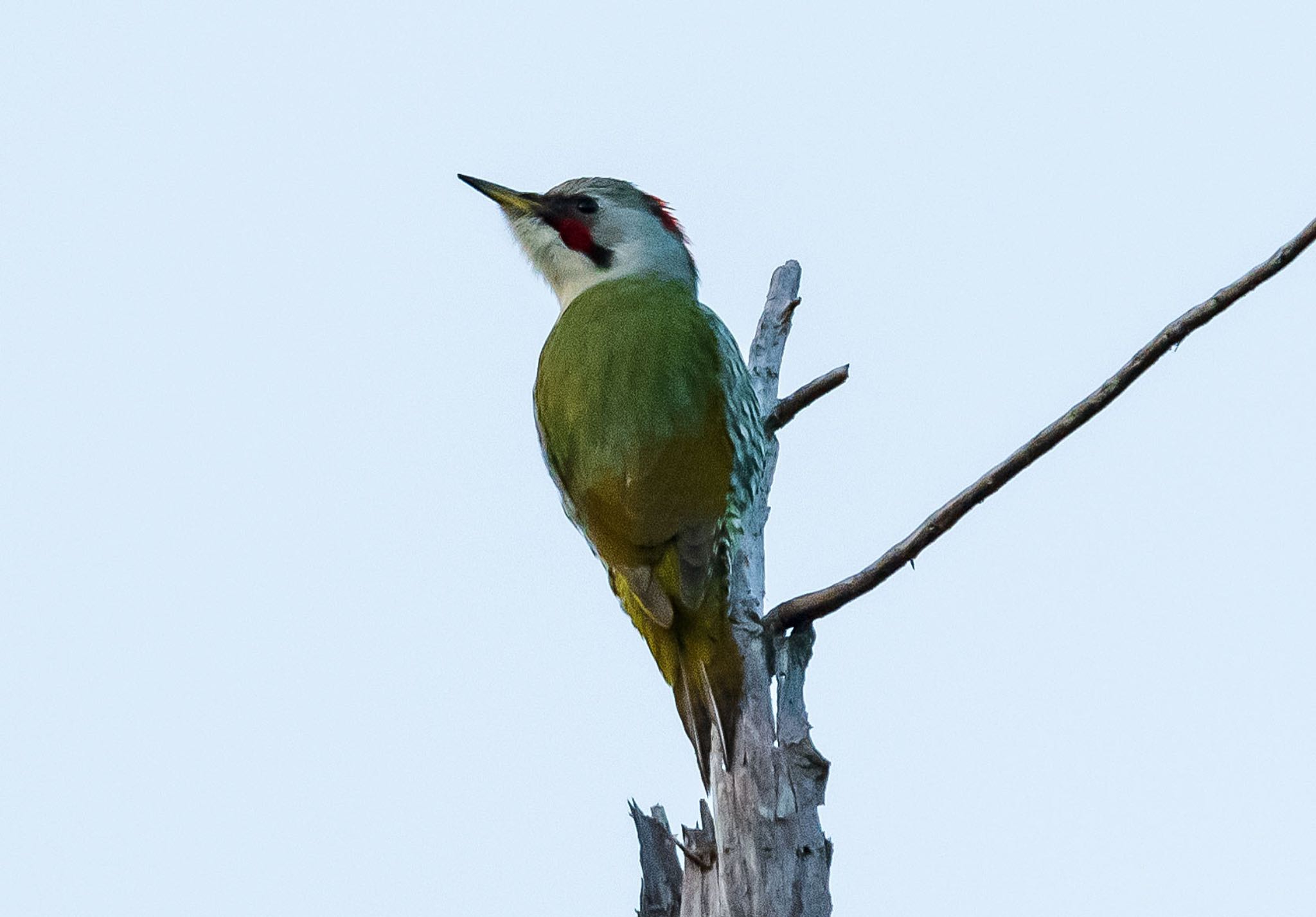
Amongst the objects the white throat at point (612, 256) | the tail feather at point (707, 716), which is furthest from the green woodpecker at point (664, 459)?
the white throat at point (612, 256)

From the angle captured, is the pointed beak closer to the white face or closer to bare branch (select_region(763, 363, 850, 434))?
the white face

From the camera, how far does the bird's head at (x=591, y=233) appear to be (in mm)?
6312

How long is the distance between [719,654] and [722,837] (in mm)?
556

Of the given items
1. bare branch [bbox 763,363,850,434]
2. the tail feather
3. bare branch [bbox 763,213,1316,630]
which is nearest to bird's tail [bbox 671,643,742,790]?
the tail feather

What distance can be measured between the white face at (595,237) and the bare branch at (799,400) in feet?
3.62

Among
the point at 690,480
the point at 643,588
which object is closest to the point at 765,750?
the point at 643,588

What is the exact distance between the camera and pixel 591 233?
640 cm

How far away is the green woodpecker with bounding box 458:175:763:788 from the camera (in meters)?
4.37

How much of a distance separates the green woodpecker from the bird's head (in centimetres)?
32

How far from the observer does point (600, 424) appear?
16.0ft

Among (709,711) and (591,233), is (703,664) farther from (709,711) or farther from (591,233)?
(591,233)

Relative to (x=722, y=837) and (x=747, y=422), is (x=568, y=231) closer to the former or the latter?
(x=747, y=422)

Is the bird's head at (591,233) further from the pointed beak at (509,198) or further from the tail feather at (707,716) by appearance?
the tail feather at (707,716)

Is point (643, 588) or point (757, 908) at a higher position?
point (643, 588)
